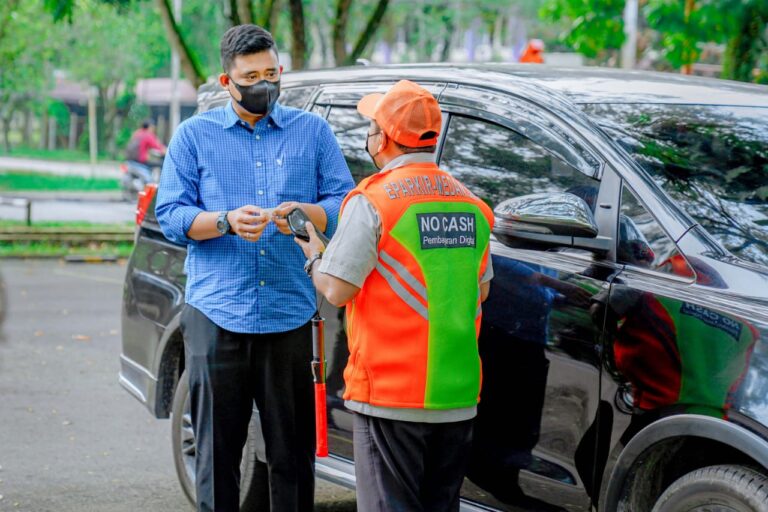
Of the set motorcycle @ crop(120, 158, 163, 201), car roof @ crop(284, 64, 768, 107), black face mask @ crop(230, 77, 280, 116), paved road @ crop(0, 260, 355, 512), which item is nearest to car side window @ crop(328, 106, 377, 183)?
car roof @ crop(284, 64, 768, 107)

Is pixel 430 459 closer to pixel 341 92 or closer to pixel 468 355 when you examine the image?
pixel 468 355

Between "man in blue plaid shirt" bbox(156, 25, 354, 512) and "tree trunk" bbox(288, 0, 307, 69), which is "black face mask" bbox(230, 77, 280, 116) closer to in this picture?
"man in blue plaid shirt" bbox(156, 25, 354, 512)

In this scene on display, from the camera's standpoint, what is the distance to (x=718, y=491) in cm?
329

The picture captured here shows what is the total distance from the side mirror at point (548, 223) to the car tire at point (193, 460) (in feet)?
5.19

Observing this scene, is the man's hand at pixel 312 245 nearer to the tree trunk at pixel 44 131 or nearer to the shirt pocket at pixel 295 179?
the shirt pocket at pixel 295 179

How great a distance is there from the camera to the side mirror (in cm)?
362

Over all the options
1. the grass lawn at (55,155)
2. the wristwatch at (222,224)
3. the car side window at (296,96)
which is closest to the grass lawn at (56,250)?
the car side window at (296,96)

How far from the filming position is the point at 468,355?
3400mm

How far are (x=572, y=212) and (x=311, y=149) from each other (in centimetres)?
110

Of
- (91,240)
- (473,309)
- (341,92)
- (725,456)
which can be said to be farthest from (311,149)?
(91,240)

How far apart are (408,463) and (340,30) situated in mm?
12652

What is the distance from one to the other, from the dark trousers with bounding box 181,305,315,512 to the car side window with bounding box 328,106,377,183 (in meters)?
0.84

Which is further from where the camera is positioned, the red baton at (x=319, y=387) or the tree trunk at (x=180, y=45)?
the tree trunk at (x=180, y=45)

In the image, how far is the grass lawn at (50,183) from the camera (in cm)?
3344
